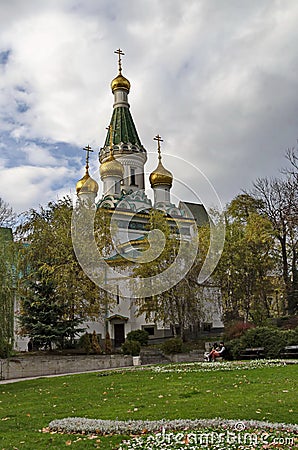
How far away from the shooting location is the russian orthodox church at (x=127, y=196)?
111 ft

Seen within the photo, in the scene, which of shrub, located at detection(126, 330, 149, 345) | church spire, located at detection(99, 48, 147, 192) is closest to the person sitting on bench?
shrub, located at detection(126, 330, 149, 345)

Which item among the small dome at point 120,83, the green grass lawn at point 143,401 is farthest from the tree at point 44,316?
the small dome at point 120,83

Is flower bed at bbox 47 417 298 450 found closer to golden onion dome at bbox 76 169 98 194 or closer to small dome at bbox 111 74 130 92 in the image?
golden onion dome at bbox 76 169 98 194

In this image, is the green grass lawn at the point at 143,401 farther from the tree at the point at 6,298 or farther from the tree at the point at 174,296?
the tree at the point at 174,296

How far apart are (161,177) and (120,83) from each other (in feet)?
39.1

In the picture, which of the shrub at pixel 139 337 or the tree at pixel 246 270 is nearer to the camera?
the shrub at pixel 139 337

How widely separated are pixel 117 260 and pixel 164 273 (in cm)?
354

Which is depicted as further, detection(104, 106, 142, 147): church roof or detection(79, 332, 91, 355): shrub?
detection(104, 106, 142, 147): church roof

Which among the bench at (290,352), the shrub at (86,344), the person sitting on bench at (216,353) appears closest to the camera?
the bench at (290,352)

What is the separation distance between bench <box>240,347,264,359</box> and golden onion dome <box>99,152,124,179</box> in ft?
86.2

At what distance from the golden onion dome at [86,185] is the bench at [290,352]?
25783 mm

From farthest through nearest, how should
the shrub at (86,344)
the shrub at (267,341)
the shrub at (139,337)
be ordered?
the shrub at (139,337) < the shrub at (86,344) < the shrub at (267,341)

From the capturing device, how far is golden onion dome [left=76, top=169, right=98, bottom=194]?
4134cm

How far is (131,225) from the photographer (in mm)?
38281
